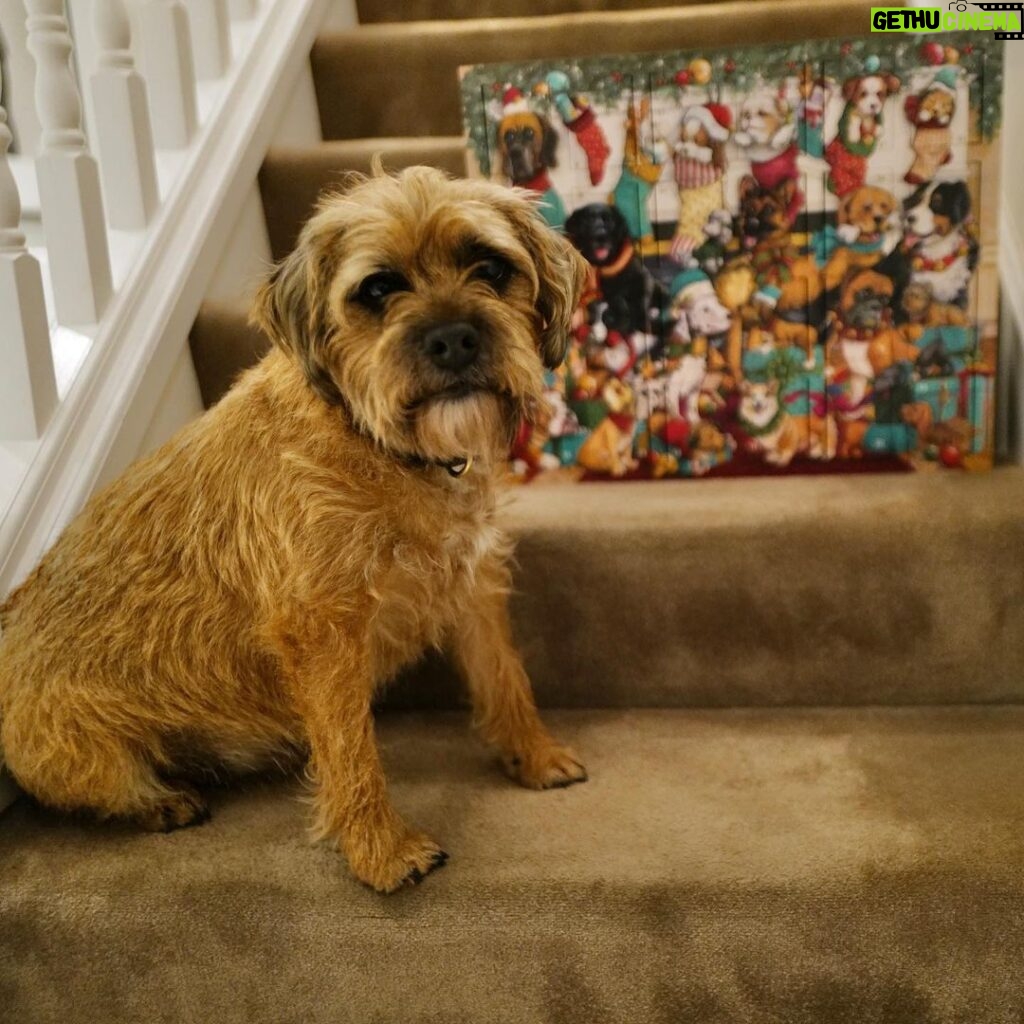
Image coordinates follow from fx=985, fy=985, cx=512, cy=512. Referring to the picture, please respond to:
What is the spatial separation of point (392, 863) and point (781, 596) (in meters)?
0.68

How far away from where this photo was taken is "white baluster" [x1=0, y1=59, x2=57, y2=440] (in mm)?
1340

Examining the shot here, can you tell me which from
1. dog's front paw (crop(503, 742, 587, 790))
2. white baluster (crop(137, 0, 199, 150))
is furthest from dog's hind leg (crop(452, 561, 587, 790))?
white baluster (crop(137, 0, 199, 150))

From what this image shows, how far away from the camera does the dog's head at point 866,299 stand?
152 centimetres

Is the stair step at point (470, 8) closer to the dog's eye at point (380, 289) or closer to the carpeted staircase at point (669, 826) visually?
the carpeted staircase at point (669, 826)

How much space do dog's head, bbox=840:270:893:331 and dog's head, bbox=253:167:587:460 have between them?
63cm

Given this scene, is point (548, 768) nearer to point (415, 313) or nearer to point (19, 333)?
point (415, 313)

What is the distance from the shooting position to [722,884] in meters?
1.05

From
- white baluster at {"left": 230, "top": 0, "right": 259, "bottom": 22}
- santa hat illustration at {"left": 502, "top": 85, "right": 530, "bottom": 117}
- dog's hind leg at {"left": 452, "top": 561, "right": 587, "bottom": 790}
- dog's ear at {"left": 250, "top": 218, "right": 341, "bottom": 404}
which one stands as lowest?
dog's hind leg at {"left": 452, "top": 561, "right": 587, "bottom": 790}

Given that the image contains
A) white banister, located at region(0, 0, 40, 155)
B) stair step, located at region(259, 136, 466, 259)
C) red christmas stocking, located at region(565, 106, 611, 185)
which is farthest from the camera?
white banister, located at region(0, 0, 40, 155)

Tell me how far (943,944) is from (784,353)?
35.0 inches

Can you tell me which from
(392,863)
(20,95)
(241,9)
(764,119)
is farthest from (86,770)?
(20,95)

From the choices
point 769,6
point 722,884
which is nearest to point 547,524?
point 722,884

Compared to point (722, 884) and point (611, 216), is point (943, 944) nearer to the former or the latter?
point (722, 884)

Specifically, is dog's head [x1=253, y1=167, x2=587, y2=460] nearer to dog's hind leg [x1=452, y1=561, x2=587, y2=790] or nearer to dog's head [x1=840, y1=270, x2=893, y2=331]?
dog's hind leg [x1=452, y1=561, x2=587, y2=790]
